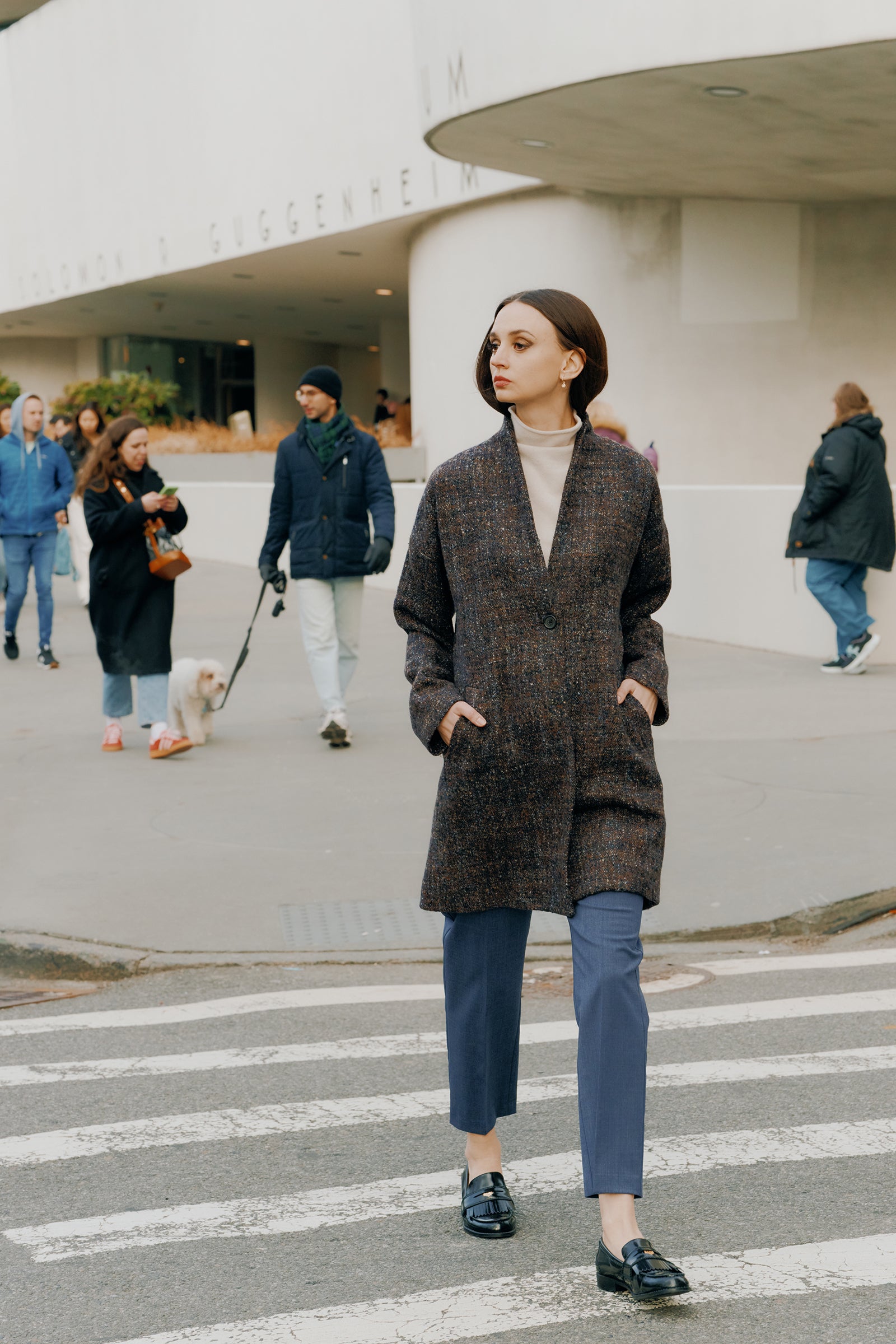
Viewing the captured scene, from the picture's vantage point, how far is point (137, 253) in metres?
29.4

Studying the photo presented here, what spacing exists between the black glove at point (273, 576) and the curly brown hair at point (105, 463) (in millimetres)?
967

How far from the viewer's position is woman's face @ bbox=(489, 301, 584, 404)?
3367 mm

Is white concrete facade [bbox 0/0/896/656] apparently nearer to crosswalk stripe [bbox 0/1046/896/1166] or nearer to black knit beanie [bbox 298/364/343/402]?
black knit beanie [bbox 298/364/343/402]

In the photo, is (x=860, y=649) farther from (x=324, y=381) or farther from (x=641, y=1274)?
(x=641, y=1274)

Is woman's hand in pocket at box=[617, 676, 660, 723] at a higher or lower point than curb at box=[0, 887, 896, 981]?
higher

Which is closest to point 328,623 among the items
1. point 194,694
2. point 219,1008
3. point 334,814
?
point 194,694

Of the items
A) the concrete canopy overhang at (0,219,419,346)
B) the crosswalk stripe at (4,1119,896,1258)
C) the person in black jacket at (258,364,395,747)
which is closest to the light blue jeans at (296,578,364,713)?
the person in black jacket at (258,364,395,747)

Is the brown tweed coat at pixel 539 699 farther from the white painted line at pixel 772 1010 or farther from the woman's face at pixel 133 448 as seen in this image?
the woman's face at pixel 133 448

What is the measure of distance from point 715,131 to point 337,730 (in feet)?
27.2

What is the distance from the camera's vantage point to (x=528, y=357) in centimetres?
337

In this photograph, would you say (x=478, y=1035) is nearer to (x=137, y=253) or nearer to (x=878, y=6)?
(x=878, y=6)

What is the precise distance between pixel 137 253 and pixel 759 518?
18.6 m

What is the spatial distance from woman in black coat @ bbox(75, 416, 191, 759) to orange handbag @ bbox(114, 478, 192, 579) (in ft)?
0.04

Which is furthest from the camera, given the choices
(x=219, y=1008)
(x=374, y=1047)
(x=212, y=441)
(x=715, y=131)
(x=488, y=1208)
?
(x=212, y=441)
